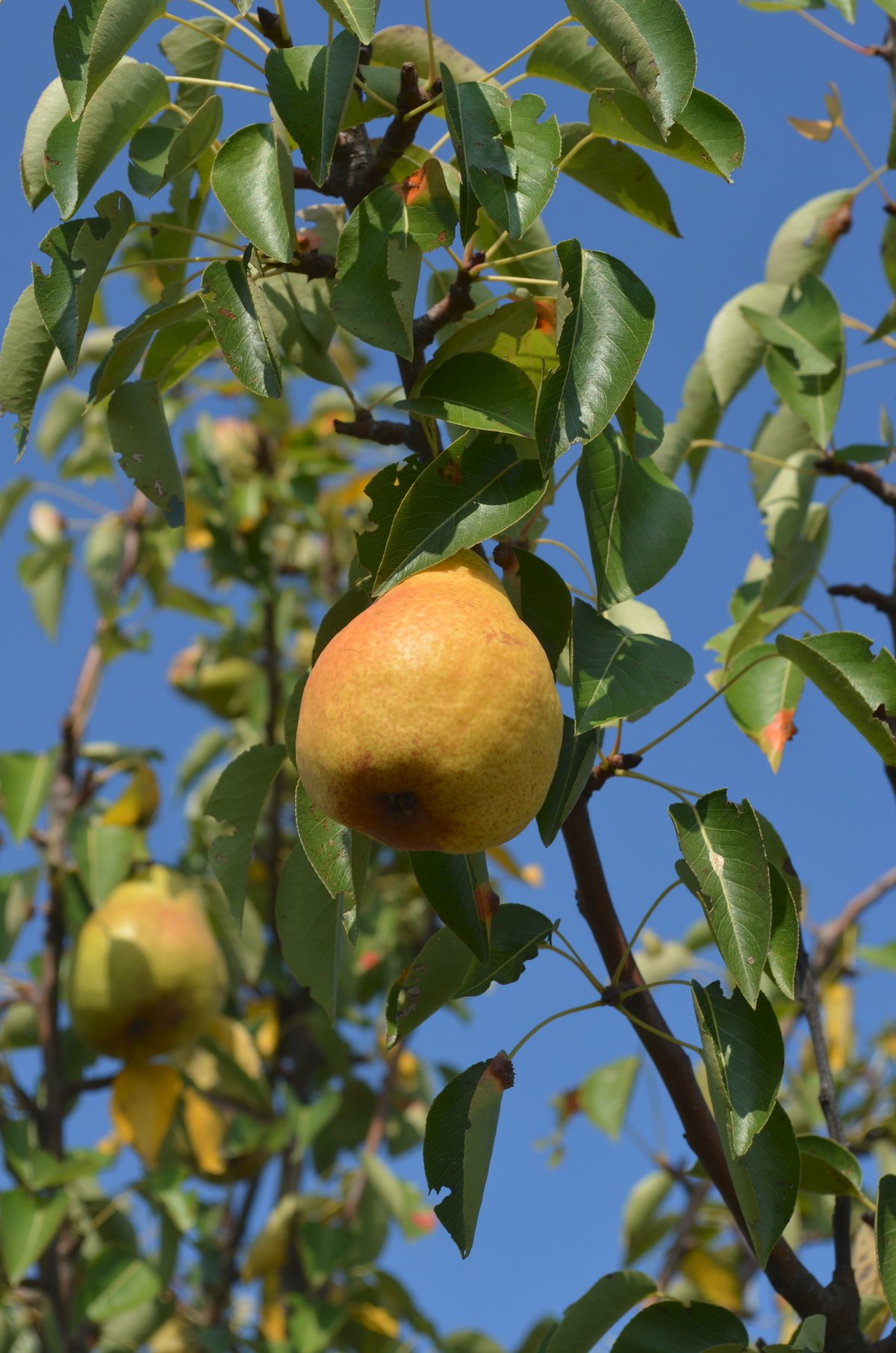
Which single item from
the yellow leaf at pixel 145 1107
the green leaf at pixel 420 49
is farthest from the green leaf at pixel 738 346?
the yellow leaf at pixel 145 1107

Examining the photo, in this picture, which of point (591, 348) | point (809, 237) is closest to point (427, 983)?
point (591, 348)

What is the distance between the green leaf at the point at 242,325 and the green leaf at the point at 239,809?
477mm

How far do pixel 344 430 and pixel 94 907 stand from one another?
Result: 2.02 m

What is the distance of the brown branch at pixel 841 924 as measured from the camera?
8.20 ft

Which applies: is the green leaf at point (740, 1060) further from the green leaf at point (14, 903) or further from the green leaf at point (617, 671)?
the green leaf at point (14, 903)

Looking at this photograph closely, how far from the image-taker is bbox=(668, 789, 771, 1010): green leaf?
104cm

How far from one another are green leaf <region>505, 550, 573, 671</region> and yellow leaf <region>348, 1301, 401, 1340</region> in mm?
2543

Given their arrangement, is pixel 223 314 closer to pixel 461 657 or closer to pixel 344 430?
pixel 344 430

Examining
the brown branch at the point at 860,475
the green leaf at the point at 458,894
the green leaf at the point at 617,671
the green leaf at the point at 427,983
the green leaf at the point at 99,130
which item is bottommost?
the green leaf at the point at 427,983

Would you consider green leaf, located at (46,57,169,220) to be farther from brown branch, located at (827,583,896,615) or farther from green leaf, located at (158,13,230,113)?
brown branch, located at (827,583,896,615)

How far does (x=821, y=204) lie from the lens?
7.66 feet

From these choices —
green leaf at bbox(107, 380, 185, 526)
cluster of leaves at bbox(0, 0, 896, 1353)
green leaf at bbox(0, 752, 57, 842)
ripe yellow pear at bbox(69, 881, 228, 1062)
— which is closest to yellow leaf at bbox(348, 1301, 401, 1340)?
ripe yellow pear at bbox(69, 881, 228, 1062)

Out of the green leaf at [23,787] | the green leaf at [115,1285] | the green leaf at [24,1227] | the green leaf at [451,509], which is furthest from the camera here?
the green leaf at [23,787]

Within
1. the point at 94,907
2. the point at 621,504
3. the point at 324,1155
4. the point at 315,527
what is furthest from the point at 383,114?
the point at 324,1155
